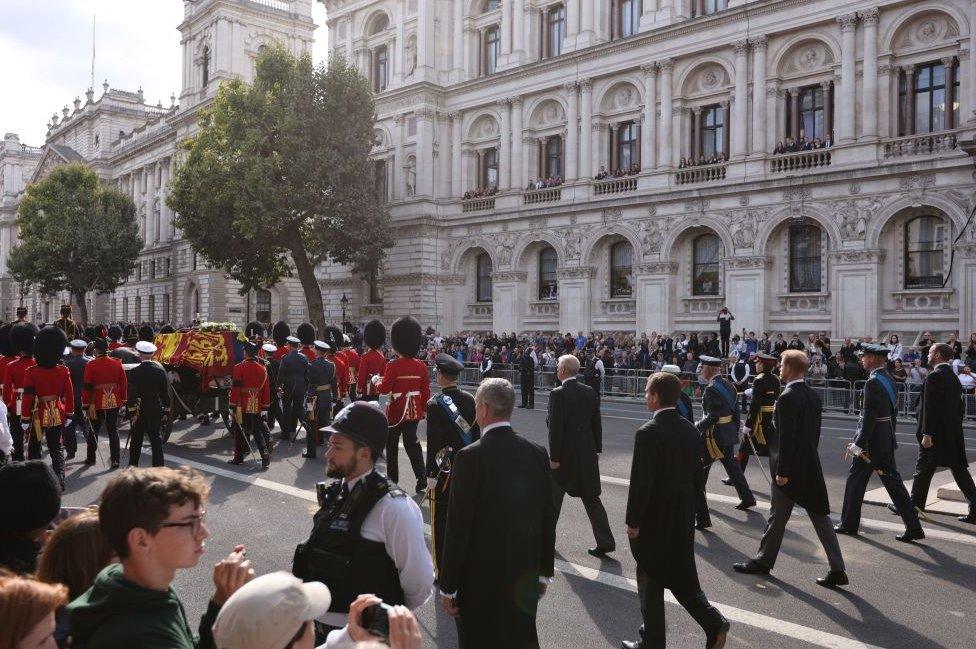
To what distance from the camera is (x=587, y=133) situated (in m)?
35.2

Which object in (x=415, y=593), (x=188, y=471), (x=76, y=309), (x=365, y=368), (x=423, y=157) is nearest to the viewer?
(x=188, y=471)

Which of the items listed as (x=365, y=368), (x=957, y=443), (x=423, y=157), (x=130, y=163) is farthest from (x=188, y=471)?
(x=130, y=163)

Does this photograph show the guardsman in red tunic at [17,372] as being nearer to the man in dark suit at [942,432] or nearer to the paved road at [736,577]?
the paved road at [736,577]

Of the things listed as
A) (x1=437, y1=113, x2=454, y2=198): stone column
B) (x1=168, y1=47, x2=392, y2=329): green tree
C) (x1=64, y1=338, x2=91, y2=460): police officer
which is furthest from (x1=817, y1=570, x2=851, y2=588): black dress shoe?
(x1=437, y1=113, x2=454, y2=198): stone column

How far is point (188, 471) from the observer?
307cm

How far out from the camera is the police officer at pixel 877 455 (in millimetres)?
8500

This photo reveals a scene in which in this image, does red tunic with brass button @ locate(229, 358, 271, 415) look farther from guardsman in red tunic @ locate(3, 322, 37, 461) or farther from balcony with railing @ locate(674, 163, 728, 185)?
balcony with railing @ locate(674, 163, 728, 185)

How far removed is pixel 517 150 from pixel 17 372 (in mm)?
28884

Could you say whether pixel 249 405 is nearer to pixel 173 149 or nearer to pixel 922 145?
pixel 922 145

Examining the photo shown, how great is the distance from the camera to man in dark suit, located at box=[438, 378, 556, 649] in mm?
4398

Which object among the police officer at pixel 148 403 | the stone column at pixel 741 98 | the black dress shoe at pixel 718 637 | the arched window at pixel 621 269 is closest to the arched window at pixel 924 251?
the stone column at pixel 741 98

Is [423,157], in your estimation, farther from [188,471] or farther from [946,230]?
[188,471]

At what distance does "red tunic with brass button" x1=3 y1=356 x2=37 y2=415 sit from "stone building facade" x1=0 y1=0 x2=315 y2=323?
3380 centimetres

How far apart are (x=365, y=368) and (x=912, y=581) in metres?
8.93
